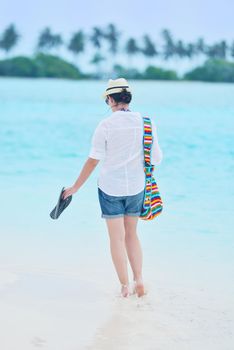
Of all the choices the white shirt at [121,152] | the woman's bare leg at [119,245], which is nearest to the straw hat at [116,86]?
the white shirt at [121,152]

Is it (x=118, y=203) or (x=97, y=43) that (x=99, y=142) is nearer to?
(x=118, y=203)

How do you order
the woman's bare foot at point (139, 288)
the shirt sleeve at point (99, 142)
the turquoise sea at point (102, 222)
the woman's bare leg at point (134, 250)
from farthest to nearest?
the turquoise sea at point (102, 222) → the woman's bare foot at point (139, 288) → the woman's bare leg at point (134, 250) → the shirt sleeve at point (99, 142)

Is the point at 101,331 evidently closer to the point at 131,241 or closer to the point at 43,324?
the point at 43,324

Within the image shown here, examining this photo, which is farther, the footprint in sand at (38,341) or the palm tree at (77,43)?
the palm tree at (77,43)

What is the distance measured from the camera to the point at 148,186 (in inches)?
197

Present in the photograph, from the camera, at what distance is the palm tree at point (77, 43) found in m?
Answer: 116

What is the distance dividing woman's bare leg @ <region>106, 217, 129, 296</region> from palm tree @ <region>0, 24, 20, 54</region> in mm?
112202

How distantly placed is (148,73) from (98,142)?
4379 inches

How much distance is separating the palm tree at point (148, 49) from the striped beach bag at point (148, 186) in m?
113

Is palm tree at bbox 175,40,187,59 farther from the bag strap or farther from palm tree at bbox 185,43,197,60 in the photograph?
the bag strap

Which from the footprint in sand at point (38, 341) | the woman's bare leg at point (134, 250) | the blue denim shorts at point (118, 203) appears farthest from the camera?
the woman's bare leg at point (134, 250)

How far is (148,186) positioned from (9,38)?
114m

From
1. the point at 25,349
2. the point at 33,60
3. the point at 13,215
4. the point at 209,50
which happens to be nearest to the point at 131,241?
the point at 25,349

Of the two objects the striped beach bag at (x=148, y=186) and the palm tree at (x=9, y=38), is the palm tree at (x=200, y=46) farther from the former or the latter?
the striped beach bag at (x=148, y=186)
